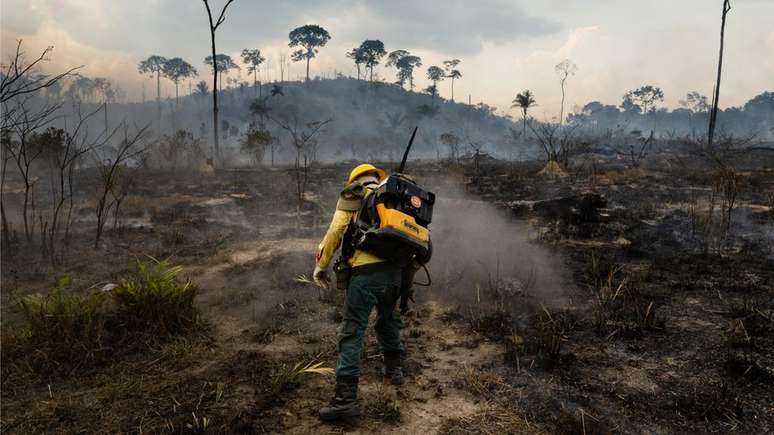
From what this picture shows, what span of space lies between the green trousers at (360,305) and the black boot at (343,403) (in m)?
0.05

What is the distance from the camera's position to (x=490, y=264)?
6262 millimetres

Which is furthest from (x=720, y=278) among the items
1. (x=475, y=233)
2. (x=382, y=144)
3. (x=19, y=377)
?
(x=382, y=144)

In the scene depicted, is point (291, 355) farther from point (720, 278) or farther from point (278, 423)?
point (720, 278)

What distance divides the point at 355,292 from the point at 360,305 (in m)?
0.10

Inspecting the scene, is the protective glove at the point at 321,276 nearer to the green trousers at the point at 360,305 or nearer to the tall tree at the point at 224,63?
the green trousers at the point at 360,305

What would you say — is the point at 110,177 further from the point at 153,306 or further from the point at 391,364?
the point at 391,364

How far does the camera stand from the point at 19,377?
3225 mm

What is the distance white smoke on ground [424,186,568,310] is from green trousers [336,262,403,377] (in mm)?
2082

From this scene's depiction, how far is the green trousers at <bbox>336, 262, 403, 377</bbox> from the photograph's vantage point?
9.30ft

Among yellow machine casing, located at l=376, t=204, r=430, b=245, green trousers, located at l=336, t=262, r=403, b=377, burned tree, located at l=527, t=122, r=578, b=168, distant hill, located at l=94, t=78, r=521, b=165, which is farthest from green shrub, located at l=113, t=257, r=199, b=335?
distant hill, located at l=94, t=78, r=521, b=165

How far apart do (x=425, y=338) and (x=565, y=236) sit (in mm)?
4894

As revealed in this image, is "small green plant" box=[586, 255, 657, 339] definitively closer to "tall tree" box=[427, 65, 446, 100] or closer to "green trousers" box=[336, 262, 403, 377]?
"green trousers" box=[336, 262, 403, 377]

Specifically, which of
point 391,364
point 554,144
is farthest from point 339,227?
point 554,144

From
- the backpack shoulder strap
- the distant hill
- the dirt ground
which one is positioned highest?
the distant hill
